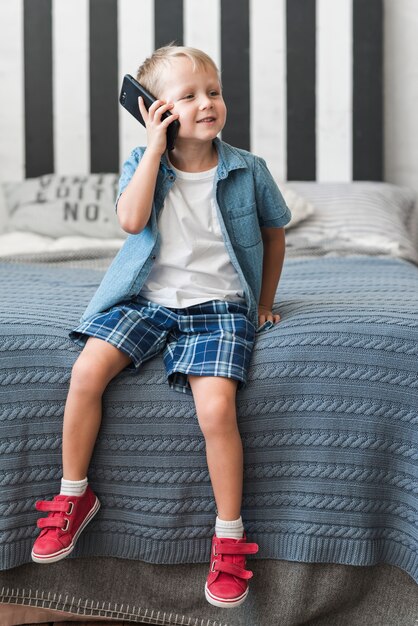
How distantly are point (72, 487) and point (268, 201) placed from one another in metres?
0.62

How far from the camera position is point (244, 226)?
146 cm

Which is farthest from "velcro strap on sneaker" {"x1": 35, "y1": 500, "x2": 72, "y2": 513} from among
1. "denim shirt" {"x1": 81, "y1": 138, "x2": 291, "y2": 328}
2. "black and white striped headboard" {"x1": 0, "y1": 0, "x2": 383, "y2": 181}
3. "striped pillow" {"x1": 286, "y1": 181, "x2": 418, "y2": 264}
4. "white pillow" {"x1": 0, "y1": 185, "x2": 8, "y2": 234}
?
"black and white striped headboard" {"x1": 0, "y1": 0, "x2": 383, "y2": 181}

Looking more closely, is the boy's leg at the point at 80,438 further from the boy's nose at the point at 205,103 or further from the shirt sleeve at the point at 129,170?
the boy's nose at the point at 205,103

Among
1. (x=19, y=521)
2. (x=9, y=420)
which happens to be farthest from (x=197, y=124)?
(x=19, y=521)

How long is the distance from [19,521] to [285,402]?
47 cm

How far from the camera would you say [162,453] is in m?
1.32

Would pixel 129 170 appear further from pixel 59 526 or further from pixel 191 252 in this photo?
pixel 59 526

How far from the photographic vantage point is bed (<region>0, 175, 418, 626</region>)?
1290mm

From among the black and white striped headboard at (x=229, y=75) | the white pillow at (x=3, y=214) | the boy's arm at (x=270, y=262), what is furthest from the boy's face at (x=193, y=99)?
the black and white striped headboard at (x=229, y=75)

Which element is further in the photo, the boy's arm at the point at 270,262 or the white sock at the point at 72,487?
the boy's arm at the point at 270,262

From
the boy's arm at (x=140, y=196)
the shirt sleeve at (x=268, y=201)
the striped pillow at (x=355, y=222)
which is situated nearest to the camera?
the boy's arm at (x=140, y=196)

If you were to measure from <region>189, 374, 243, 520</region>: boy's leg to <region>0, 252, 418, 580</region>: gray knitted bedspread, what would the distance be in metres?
0.05

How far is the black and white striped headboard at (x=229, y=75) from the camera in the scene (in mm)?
3154

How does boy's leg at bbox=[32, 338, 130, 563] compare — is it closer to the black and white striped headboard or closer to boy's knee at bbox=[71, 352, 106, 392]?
boy's knee at bbox=[71, 352, 106, 392]
